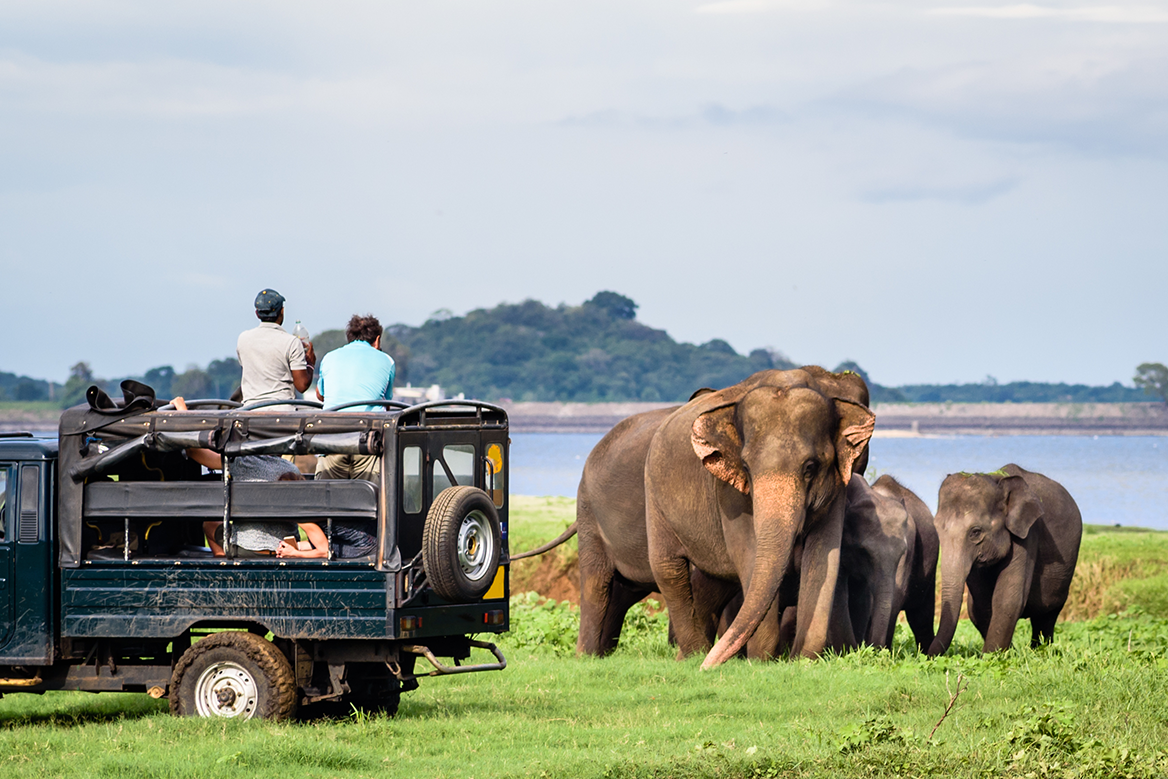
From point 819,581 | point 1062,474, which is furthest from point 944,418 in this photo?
point 819,581

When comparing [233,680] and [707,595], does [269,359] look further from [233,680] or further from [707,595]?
[707,595]

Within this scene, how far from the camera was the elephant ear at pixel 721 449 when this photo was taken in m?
14.1

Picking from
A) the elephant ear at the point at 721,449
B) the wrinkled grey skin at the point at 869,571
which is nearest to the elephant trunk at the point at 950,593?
the wrinkled grey skin at the point at 869,571

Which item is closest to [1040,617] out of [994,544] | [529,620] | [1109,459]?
[994,544]

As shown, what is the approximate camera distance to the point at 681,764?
9.28m

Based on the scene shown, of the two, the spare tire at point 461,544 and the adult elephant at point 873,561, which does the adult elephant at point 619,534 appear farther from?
the spare tire at point 461,544

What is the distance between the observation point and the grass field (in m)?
9.33

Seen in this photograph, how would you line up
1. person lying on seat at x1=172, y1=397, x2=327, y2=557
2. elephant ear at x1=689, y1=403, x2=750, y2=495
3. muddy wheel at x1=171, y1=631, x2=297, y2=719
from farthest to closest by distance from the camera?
elephant ear at x1=689, y1=403, x2=750, y2=495 < person lying on seat at x1=172, y1=397, x2=327, y2=557 < muddy wheel at x1=171, y1=631, x2=297, y2=719

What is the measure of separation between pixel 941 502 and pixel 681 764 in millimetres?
9677

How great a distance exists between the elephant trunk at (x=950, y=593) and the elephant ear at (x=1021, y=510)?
2.12 ft

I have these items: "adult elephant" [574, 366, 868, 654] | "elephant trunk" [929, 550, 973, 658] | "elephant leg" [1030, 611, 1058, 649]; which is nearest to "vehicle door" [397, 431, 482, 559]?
"adult elephant" [574, 366, 868, 654]

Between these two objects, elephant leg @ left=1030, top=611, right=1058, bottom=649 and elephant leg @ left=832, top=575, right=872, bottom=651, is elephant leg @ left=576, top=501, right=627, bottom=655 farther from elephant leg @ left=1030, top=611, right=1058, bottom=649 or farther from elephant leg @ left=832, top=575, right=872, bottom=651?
elephant leg @ left=1030, top=611, right=1058, bottom=649

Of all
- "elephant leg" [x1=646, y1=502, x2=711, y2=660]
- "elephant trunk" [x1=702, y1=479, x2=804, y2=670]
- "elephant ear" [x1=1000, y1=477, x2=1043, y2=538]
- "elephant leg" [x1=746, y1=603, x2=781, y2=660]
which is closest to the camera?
"elephant trunk" [x1=702, y1=479, x2=804, y2=670]

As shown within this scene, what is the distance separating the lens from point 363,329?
41.4 ft
